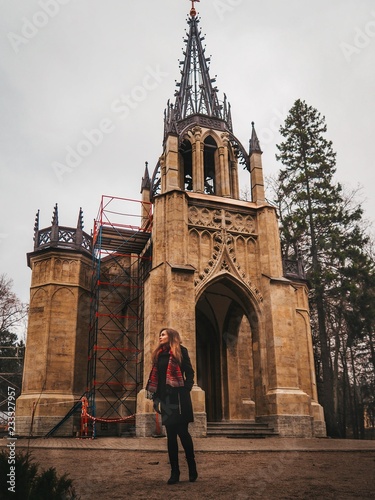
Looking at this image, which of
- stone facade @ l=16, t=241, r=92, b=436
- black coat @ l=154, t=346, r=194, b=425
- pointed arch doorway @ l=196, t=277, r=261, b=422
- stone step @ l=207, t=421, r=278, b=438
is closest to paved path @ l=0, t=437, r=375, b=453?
stone step @ l=207, t=421, r=278, b=438

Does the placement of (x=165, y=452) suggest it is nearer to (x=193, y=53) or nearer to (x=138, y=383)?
(x=138, y=383)

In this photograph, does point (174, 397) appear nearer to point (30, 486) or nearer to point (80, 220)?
point (30, 486)

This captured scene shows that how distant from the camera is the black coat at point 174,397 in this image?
5000mm

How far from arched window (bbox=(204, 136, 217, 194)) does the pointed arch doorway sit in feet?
18.7

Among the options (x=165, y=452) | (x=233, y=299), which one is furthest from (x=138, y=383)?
(x=165, y=452)

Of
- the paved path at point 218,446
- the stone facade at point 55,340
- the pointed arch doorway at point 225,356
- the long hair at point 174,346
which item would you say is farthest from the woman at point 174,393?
the pointed arch doorway at point 225,356

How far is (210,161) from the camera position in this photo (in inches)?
923

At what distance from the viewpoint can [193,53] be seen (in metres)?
26.5

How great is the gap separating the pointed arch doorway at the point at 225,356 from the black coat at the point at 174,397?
13681mm

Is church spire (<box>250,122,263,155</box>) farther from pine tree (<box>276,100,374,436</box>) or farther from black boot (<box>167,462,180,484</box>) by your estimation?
black boot (<box>167,462,180,484</box>)

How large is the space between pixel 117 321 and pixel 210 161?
374 inches

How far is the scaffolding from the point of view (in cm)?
1861

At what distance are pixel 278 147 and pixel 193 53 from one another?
8.13m

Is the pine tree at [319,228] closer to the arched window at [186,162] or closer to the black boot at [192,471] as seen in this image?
the arched window at [186,162]
